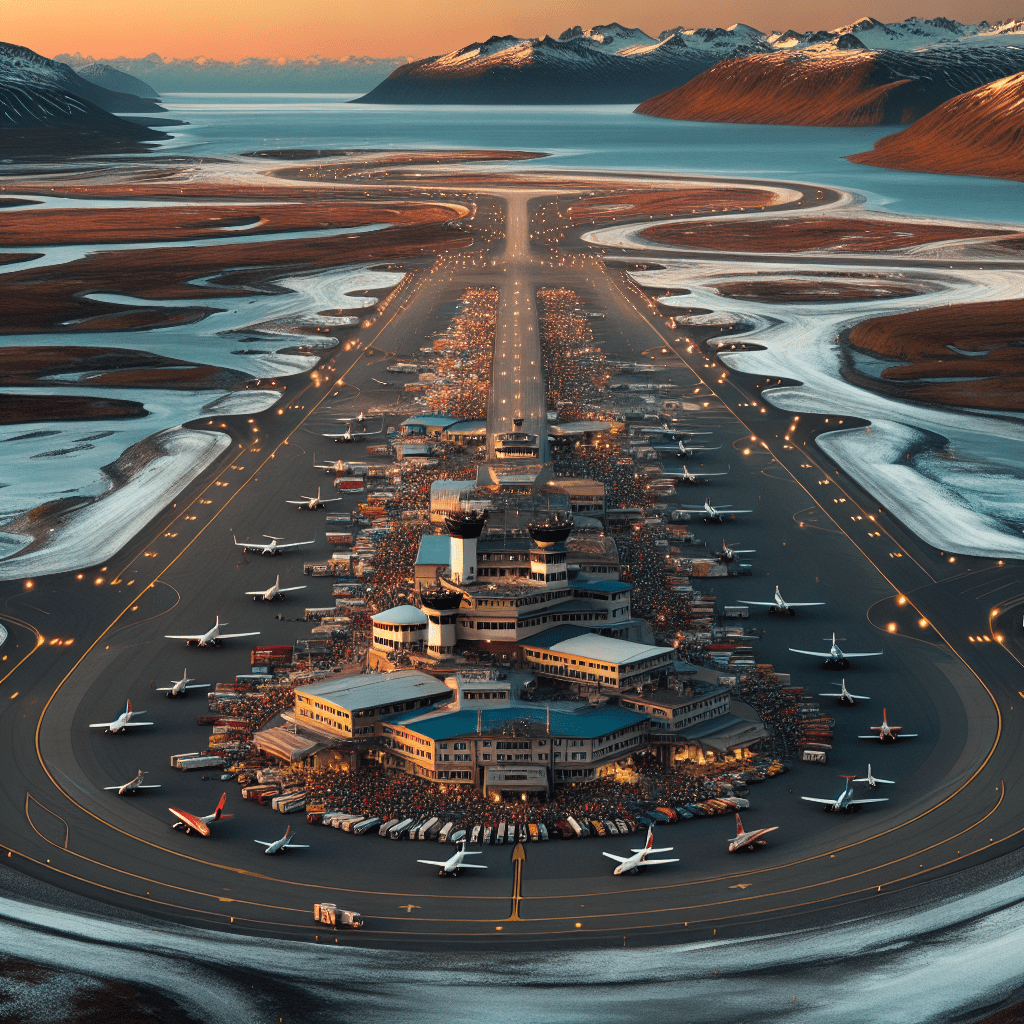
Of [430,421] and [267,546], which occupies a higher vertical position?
[267,546]

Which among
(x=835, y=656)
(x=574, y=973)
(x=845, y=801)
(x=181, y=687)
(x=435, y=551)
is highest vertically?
(x=435, y=551)

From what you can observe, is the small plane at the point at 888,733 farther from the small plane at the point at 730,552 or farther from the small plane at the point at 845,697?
the small plane at the point at 730,552

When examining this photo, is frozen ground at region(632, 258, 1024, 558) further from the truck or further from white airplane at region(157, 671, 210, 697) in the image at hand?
the truck

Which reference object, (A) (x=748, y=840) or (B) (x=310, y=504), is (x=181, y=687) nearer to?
(A) (x=748, y=840)

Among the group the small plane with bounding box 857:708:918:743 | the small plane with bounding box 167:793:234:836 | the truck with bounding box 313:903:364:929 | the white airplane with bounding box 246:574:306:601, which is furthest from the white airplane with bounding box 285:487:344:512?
the truck with bounding box 313:903:364:929

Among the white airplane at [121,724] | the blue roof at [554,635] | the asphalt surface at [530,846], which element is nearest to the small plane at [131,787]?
the asphalt surface at [530,846]

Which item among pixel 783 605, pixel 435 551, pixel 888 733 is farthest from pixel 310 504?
pixel 888 733

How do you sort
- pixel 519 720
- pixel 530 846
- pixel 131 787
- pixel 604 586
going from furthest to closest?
pixel 604 586 → pixel 519 720 → pixel 131 787 → pixel 530 846
